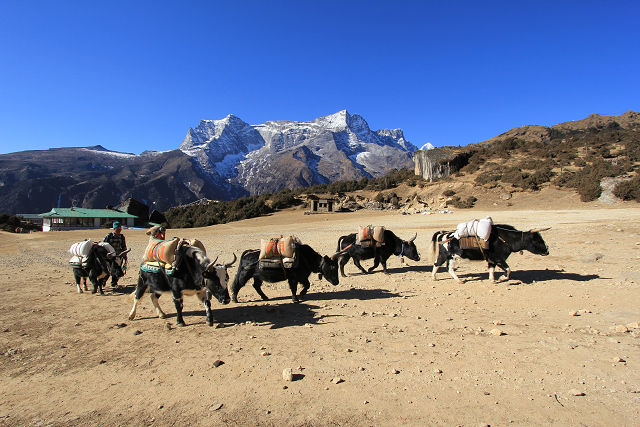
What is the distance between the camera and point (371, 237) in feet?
35.0

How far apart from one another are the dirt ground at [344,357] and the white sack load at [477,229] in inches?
52.7

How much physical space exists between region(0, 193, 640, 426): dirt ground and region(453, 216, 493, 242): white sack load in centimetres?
134

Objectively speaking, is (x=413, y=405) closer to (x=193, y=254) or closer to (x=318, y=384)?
(x=318, y=384)

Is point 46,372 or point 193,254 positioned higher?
point 193,254

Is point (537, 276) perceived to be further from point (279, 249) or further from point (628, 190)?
point (628, 190)

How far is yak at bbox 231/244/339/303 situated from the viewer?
7574 millimetres

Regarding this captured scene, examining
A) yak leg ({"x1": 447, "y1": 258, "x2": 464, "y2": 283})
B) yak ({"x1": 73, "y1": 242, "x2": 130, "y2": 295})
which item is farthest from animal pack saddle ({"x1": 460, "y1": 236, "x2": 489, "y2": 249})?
yak ({"x1": 73, "y1": 242, "x2": 130, "y2": 295})

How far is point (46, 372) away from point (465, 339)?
6.07m

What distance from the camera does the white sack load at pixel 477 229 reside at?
8.77 meters

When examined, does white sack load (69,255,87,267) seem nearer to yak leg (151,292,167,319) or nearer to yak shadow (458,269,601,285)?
yak leg (151,292,167,319)

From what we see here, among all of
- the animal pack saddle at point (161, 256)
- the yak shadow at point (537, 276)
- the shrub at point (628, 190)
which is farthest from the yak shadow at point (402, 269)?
the shrub at point (628, 190)

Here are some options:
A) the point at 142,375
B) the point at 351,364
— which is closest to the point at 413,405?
the point at 351,364

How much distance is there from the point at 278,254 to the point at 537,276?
7.24 metres

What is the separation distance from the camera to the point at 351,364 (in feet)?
14.3
